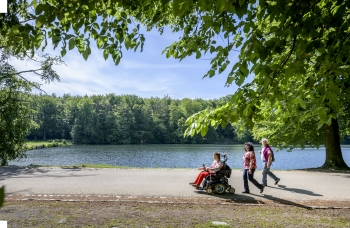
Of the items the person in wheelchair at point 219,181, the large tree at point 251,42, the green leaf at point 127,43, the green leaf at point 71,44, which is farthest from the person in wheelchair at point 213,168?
the green leaf at point 71,44

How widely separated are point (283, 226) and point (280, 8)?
473 centimetres

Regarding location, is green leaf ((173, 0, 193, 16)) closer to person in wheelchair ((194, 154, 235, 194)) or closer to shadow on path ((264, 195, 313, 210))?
shadow on path ((264, 195, 313, 210))

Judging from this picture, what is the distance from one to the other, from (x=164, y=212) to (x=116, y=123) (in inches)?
3990

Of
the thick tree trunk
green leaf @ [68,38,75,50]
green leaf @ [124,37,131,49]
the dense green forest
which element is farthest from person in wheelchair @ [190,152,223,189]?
the dense green forest

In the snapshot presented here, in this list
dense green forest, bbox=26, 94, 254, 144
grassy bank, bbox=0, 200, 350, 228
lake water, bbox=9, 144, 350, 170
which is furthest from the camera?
dense green forest, bbox=26, 94, 254, 144

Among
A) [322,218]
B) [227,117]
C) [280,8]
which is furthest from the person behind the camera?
[322,218]

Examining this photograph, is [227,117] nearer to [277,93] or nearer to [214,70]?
[277,93]

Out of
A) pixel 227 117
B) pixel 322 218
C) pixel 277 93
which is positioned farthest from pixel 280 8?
pixel 322 218

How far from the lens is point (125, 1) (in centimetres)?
362

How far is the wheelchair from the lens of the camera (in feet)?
31.0

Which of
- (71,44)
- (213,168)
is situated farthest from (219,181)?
(71,44)

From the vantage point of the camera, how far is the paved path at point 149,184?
9.59 meters

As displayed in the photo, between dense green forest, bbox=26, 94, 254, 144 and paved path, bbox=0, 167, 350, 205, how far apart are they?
258 feet

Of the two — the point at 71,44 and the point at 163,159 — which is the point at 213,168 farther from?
the point at 163,159
